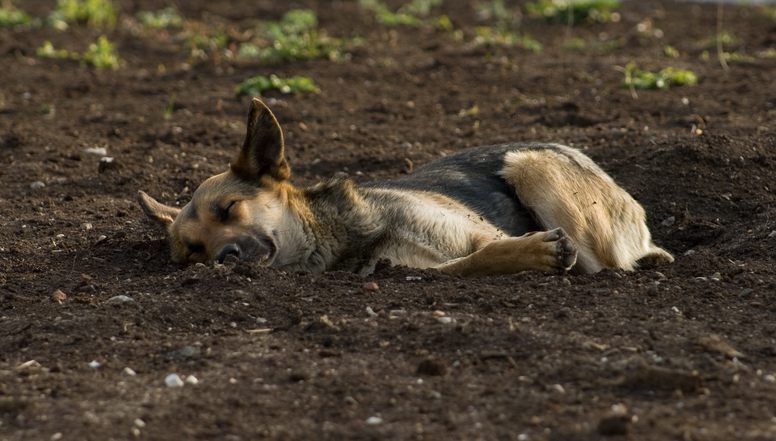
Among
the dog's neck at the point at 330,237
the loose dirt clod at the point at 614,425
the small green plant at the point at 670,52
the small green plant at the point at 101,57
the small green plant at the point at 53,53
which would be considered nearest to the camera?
the loose dirt clod at the point at 614,425

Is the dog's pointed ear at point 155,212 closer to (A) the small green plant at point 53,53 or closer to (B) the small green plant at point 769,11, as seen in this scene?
(A) the small green plant at point 53,53

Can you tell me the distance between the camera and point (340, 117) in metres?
10.7

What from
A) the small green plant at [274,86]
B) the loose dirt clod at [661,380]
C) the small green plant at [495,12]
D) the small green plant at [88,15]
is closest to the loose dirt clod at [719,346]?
the loose dirt clod at [661,380]

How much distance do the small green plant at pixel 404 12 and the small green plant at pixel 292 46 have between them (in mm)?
1183

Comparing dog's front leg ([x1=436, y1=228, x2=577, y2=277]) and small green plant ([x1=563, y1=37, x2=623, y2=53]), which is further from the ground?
Result: dog's front leg ([x1=436, y1=228, x2=577, y2=277])

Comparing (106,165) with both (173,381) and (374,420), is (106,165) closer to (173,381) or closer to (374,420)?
(173,381)

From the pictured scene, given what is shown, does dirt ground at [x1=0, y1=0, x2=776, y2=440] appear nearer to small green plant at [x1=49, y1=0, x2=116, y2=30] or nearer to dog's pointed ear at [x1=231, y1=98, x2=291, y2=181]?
dog's pointed ear at [x1=231, y1=98, x2=291, y2=181]

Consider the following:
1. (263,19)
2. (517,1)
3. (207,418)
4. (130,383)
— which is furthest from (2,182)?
(517,1)

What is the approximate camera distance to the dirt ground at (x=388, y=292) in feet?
14.8

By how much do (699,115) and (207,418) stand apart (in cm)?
652

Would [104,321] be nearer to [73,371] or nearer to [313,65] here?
[73,371]

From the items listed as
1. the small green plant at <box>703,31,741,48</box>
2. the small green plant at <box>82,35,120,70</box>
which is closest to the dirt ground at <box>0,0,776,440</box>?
the small green plant at <box>703,31,741,48</box>

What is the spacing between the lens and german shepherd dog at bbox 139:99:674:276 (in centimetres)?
668

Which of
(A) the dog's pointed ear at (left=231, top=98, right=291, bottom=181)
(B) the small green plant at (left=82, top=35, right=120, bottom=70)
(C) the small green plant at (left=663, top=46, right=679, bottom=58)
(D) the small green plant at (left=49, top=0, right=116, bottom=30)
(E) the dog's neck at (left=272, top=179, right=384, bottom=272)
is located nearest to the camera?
(A) the dog's pointed ear at (left=231, top=98, right=291, bottom=181)
